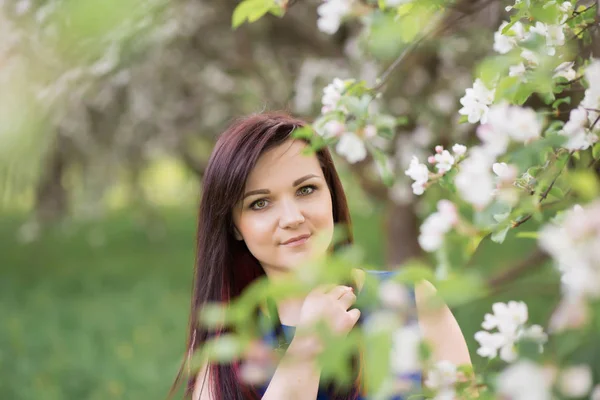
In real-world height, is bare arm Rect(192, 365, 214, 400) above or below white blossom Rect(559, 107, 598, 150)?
below

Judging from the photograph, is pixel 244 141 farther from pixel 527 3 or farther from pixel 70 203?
pixel 70 203

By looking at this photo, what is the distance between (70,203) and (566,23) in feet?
40.1

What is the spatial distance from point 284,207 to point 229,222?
25 cm

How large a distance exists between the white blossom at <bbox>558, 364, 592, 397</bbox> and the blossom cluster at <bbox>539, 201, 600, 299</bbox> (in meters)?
0.07

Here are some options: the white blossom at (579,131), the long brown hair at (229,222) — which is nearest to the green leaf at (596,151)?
the white blossom at (579,131)

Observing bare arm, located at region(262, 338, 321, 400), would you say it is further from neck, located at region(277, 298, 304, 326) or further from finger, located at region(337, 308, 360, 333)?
neck, located at region(277, 298, 304, 326)

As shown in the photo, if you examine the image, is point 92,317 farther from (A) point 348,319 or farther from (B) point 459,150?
(B) point 459,150

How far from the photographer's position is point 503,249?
7.98 m

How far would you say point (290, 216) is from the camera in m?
1.69

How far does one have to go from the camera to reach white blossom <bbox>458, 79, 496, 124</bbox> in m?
1.21

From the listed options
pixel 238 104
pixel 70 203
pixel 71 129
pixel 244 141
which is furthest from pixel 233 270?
pixel 70 203

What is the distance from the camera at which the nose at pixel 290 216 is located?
169 cm

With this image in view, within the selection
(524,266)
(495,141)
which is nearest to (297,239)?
(495,141)

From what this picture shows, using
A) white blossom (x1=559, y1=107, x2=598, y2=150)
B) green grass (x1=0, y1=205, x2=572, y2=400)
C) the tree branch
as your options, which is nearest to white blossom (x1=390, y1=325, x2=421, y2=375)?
white blossom (x1=559, y1=107, x2=598, y2=150)
